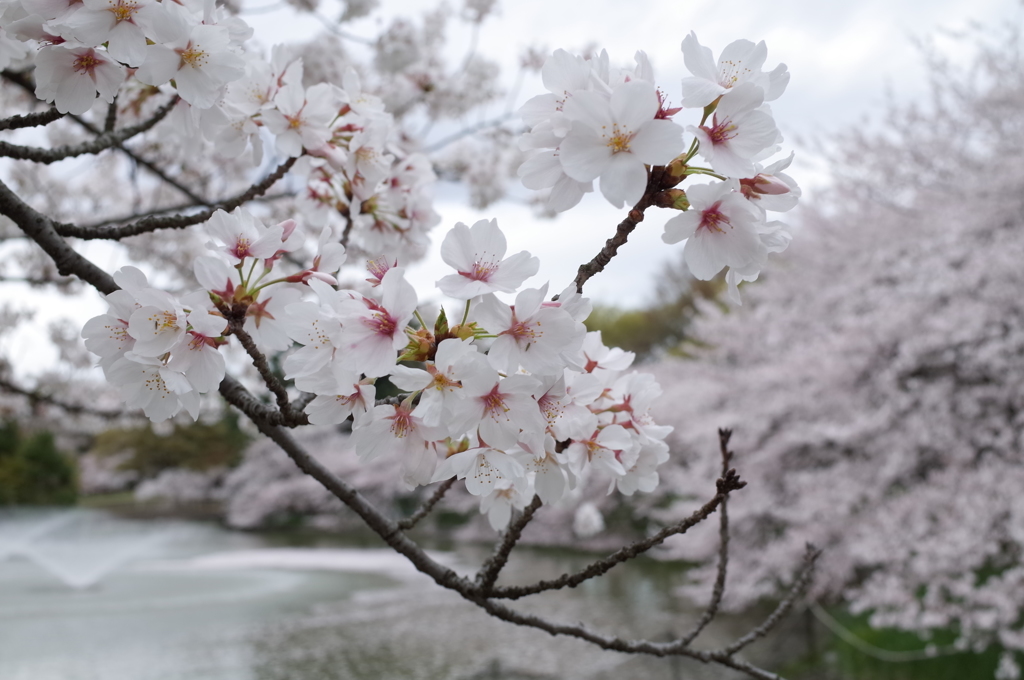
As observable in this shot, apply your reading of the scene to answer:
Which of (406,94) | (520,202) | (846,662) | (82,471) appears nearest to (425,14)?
(406,94)

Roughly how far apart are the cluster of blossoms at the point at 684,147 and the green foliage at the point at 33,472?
20002 millimetres

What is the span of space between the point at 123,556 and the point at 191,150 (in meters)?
13.4

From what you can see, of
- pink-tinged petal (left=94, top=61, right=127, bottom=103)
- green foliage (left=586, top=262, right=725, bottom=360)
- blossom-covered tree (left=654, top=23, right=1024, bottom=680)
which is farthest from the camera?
green foliage (left=586, top=262, right=725, bottom=360)

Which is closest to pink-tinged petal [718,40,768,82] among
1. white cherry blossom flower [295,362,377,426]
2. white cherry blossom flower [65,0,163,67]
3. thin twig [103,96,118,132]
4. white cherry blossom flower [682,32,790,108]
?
white cherry blossom flower [682,32,790,108]

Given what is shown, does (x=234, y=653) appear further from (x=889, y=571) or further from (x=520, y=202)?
(x=889, y=571)

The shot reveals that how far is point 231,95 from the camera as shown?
113cm

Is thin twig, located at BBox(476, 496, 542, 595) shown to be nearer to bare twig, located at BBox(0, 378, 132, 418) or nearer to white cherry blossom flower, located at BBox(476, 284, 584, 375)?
white cherry blossom flower, located at BBox(476, 284, 584, 375)

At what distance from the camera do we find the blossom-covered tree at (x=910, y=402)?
4262 millimetres

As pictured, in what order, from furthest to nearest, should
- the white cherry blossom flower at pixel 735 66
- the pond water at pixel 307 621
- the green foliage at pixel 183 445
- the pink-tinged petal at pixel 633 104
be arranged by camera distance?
the green foliage at pixel 183 445 < the pond water at pixel 307 621 < the white cherry blossom flower at pixel 735 66 < the pink-tinged petal at pixel 633 104

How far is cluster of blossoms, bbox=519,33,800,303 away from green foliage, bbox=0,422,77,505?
20002 mm

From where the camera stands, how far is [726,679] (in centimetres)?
511

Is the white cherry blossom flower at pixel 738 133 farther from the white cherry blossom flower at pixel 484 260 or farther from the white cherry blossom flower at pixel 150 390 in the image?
the white cherry blossom flower at pixel 150 390

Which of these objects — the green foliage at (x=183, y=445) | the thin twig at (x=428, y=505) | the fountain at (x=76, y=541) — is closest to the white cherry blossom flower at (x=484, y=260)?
the thin twig at (x=428, y=505)

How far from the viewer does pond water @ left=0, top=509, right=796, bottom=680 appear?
5.16 m
